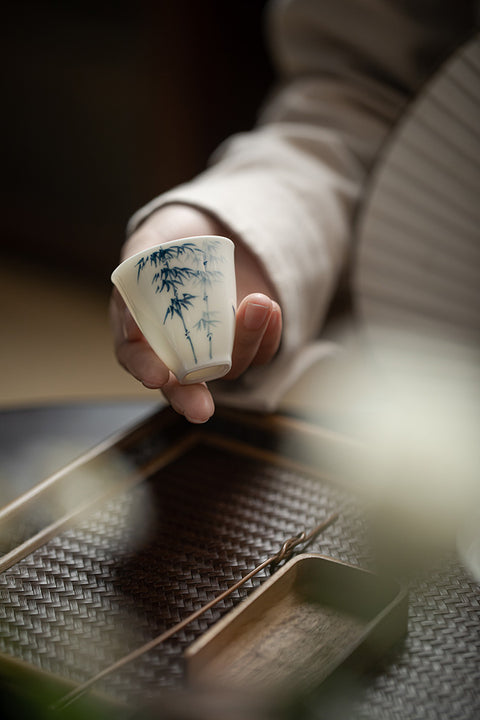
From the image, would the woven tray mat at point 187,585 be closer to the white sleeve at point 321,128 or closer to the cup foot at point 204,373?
the cup foot at point 204,373

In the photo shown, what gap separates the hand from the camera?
401 millimetres

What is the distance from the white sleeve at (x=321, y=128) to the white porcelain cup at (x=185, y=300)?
22cm

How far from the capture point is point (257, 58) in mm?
1503

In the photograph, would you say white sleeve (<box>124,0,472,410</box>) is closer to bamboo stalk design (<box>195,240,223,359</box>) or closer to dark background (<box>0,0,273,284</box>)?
bamboo stalk design (<box>195,240,223,359</box>)

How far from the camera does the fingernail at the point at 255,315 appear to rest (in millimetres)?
402

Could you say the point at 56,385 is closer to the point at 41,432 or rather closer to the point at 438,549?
the point at 41,432

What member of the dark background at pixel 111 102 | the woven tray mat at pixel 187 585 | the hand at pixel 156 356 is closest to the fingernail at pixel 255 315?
the hand at pixel 156 356

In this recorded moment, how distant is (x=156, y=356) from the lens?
418 millimetres

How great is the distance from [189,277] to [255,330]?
0.05m

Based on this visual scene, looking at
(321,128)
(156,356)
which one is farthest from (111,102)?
(156,356)

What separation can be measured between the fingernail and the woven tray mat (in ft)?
0.39

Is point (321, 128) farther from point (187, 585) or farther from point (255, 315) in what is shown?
point (187, 585)

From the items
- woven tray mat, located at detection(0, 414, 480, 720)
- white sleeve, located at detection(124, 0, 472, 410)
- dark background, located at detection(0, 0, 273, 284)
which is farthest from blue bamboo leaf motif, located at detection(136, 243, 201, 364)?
dark background, located at detection(0, 0, 273, 284)

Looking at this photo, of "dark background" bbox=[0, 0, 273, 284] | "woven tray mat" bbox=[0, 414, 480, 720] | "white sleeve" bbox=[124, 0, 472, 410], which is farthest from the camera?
"dark background" bbox=[0, 0, 273, 284]
